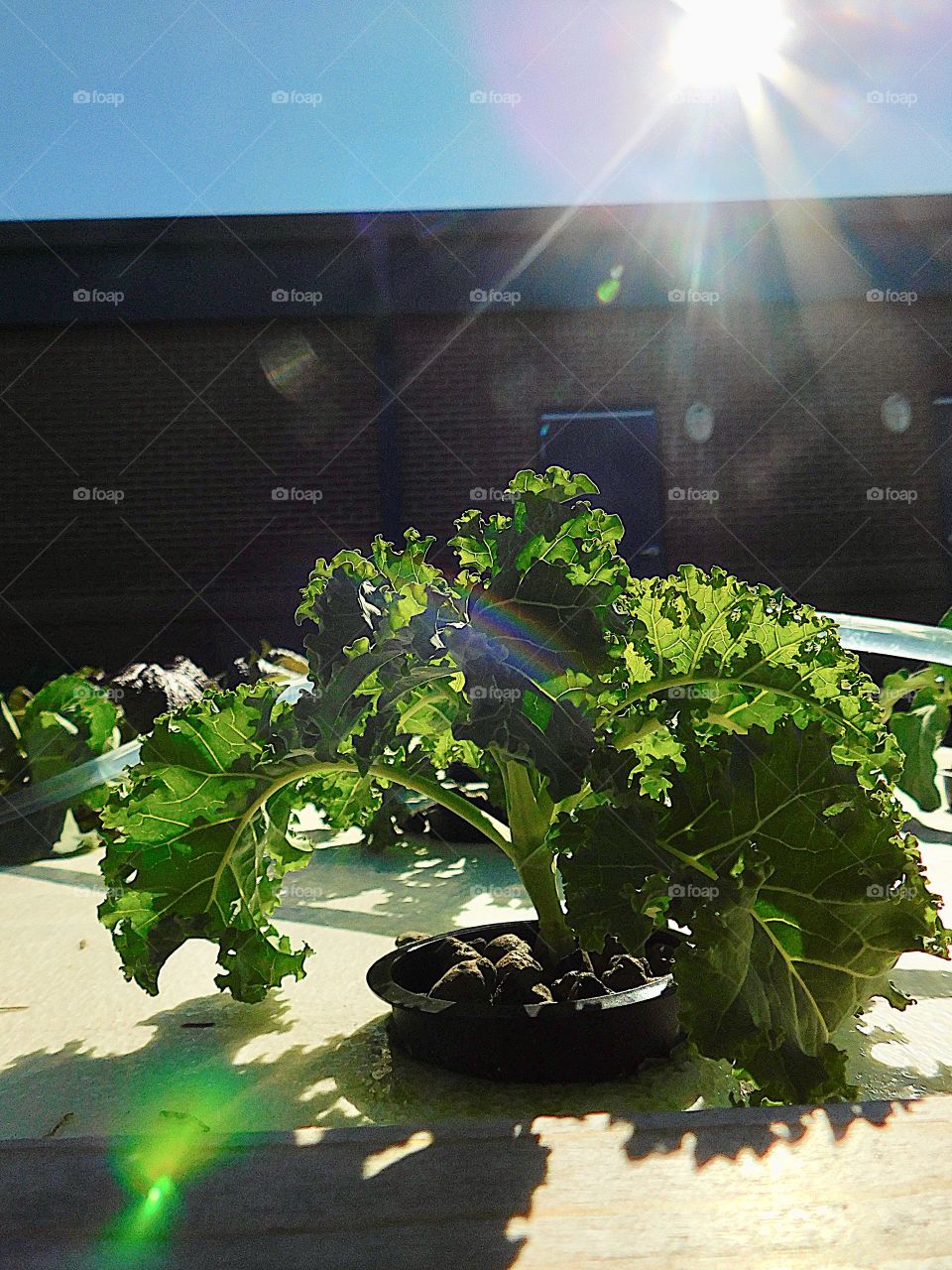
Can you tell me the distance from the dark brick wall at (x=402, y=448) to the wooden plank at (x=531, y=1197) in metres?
6.52

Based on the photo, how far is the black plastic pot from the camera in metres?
1.16

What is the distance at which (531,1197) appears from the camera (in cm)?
55

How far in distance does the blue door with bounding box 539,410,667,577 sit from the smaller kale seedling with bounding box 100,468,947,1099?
5.95 meters

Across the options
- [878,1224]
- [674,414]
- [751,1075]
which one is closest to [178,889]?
[751,1075]

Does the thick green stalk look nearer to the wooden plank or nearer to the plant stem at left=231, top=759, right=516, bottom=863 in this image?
the plant stem at left=231, top=759, right=516, bottom=863

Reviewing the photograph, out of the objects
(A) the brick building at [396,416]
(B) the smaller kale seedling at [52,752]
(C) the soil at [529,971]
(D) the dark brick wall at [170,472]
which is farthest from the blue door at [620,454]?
(C) the soil at [529,971]

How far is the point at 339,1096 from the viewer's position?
1.23 m

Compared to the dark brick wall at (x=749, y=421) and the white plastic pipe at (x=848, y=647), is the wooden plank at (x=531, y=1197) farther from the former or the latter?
the dark brick wall at (x=749, y=421)

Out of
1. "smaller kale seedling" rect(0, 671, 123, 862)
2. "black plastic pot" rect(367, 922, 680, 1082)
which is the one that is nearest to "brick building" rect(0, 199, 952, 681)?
"smaller kale seedling" rect(0, 671, 123, 862)

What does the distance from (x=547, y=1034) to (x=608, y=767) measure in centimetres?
37

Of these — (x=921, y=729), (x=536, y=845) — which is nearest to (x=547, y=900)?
(x=536, y=845)

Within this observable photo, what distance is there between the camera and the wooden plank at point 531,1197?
19.9 inches

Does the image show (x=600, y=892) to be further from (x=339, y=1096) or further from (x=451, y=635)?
(x=339, y=1096)

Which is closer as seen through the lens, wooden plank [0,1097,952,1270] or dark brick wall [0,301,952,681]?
wooden plank [0,1097,952,1270]
